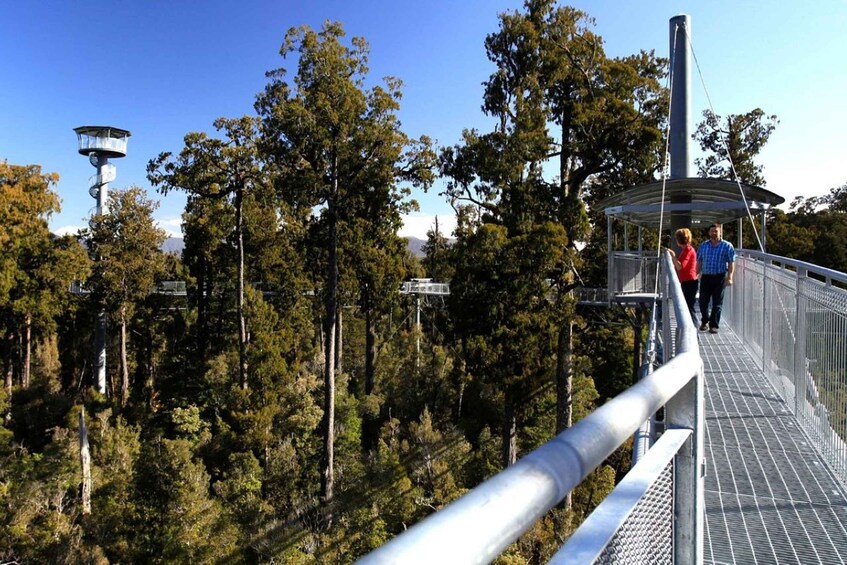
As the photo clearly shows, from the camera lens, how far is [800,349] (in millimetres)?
5258

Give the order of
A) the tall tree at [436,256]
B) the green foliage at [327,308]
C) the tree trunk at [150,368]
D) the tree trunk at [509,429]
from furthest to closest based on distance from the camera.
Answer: the tall tree at [436,256] → the tree trunk at [150,368] → the tree trunk at [509,429] → the green foliage at [327,308]

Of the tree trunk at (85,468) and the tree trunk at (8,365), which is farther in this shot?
the tree trunk at (8,365)

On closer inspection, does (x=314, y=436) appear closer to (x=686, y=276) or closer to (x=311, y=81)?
(x=311, y=81)

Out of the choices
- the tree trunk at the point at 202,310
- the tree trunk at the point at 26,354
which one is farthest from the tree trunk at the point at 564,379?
the tree trunk at the point at 26,354

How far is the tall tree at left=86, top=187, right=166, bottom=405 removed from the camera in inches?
878

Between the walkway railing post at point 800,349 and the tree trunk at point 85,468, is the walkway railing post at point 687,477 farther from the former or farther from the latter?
the tree trunk at point 85,468

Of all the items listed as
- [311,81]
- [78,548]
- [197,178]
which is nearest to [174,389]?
[197,178]

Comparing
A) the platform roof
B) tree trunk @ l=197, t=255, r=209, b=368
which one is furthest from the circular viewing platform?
the platform roof

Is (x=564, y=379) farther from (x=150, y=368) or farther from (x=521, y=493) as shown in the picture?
(x=150, y=368)

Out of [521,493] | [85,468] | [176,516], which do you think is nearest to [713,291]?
[521,493]

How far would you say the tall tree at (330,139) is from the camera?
15812 millimetres

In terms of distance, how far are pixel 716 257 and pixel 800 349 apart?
281cm

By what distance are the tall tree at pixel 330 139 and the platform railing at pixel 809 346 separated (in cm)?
1095

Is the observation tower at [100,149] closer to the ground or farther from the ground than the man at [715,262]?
farther from the ground
